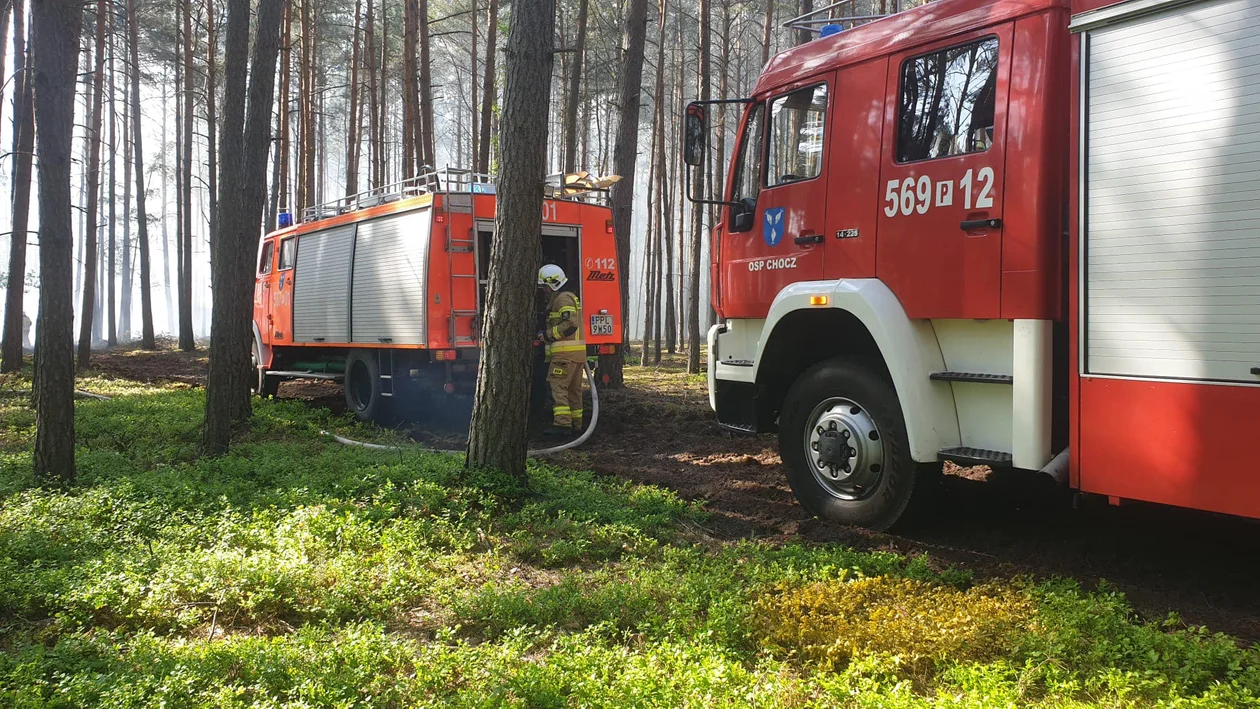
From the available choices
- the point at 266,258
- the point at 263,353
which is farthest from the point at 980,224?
the point at 266,258

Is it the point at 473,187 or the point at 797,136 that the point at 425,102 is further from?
the point at 797,136

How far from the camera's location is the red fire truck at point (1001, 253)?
3494 mm

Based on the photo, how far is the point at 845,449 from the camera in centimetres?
520

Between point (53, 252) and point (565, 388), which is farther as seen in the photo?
point (565, 388)

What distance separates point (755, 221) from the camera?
5.79m

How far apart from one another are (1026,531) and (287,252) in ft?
38.2

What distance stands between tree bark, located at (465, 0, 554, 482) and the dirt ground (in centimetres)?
173

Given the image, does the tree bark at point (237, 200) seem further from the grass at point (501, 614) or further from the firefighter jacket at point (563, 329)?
the firefighter jacket at point (563, 329)

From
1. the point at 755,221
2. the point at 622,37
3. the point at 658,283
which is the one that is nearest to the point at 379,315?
the point at 755,221

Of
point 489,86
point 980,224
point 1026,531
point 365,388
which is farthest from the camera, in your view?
point 489,86

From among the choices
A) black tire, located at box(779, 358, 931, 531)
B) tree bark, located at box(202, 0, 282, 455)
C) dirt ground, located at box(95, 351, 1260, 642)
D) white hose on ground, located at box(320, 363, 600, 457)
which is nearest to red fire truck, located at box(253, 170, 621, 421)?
white hose on ground, located at box(320, 363, 600, 457)

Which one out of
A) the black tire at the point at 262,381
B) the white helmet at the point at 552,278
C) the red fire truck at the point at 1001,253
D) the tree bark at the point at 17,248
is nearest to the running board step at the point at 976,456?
the red fire truck at the point at 1001,253

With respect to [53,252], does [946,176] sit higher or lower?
higher

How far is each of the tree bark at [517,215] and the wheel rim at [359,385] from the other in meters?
5.81
